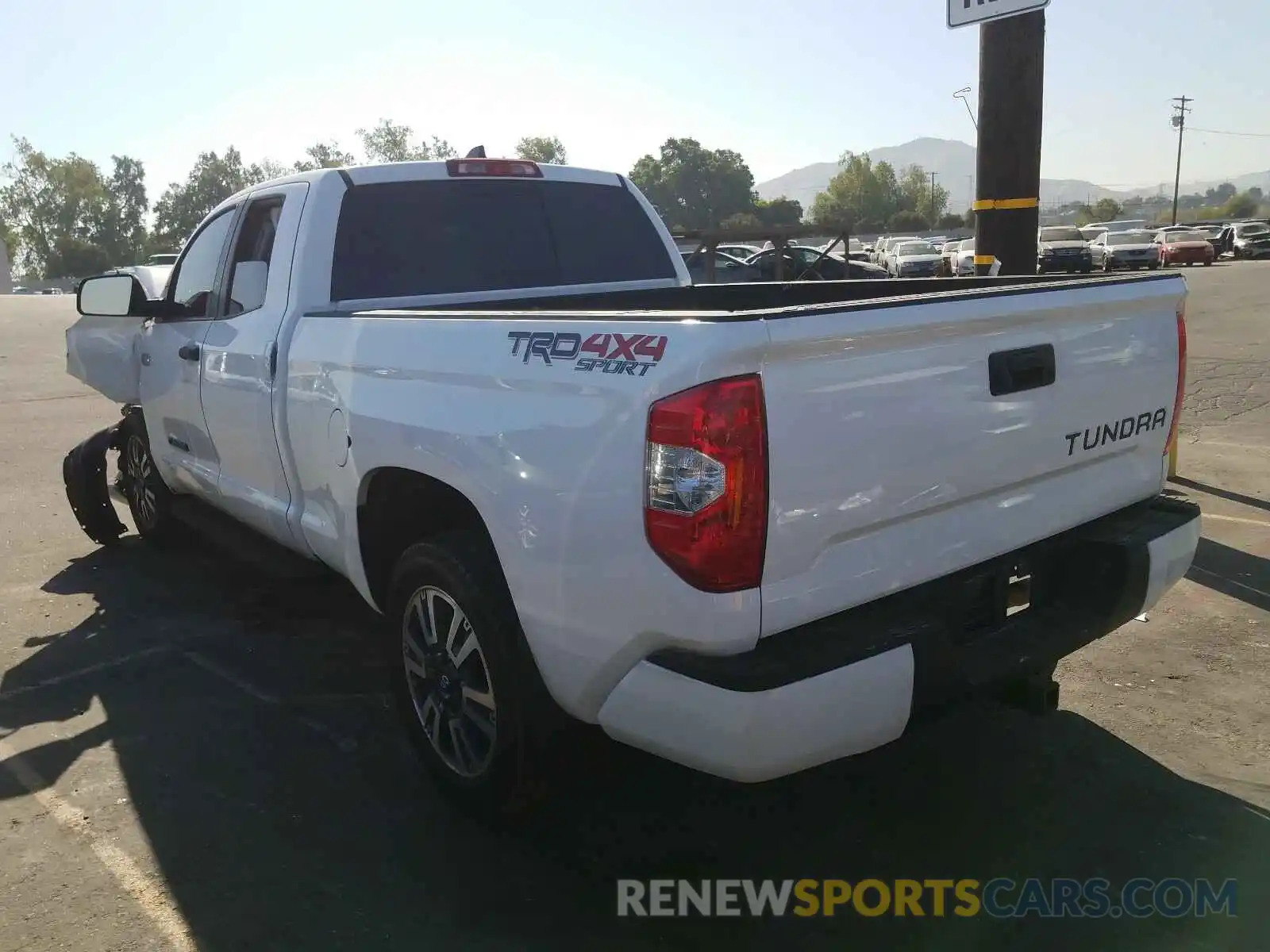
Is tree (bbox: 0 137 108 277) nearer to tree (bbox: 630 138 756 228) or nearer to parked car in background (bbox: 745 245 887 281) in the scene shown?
tree (bbox: 630 138 756 228)

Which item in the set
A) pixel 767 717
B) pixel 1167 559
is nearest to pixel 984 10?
pixel 1167 559

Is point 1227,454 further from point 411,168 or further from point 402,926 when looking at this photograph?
point 402,926

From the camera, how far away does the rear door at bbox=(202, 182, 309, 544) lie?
424 cm

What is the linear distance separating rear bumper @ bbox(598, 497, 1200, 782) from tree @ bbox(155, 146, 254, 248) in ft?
426

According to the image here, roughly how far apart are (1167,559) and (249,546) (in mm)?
3702

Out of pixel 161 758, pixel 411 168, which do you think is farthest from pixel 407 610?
pixel 411 168

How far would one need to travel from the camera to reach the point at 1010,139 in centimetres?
618

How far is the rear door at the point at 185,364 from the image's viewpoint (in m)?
5.04

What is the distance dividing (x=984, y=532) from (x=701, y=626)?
0.95 meters

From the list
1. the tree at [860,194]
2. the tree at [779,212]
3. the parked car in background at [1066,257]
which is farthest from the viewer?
the tree at [860,194]

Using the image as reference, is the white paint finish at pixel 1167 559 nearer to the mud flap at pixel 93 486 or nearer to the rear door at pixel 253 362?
the rear door at pixel 253 362

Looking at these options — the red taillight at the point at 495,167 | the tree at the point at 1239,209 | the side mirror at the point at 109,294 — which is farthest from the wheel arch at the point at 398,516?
the tree at the point at 1239,209

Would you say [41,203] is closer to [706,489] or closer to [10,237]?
[10,237]

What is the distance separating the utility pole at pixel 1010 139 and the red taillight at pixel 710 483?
465 centimetres
